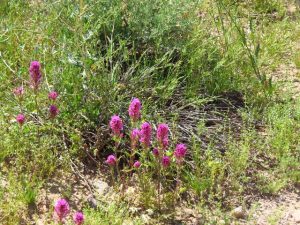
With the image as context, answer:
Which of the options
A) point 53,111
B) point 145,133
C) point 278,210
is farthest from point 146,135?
point 278,210

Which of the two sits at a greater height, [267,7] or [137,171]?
[267,7]

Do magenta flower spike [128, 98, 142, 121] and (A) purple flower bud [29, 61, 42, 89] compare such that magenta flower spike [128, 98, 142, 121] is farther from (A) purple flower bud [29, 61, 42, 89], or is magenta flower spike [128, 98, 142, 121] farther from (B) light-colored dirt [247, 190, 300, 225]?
(B) light-colored dirt [247, 190, 300, 225]

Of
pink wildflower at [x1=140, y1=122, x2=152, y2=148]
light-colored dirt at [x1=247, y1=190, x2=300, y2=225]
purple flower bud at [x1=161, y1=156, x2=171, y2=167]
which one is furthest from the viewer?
light-colored dirt at [x1=247, y1=190, x2=300, y2=225]

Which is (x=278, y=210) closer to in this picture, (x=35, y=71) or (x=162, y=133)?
(x=162, y=133)

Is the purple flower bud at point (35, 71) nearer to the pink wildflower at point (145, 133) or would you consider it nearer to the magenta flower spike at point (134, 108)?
the magenta flower spike at point (134, 108)

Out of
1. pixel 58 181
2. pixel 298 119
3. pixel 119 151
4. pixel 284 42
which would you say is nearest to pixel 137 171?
pixel 119 151

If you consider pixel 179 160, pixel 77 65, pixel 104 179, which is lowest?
pixel 104 179

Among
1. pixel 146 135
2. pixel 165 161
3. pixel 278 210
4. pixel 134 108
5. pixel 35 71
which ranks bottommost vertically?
pixel 278 210

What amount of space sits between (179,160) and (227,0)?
2738mm

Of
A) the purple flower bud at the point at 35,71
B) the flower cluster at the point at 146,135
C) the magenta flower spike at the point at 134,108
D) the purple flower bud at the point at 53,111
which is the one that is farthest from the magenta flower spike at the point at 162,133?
the purple flower bud at the point at 35,71

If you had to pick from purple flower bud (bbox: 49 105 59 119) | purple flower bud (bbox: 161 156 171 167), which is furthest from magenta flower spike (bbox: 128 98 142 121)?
purple flower bud (bbox: 49 105 59 119)

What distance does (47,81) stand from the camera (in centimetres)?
345

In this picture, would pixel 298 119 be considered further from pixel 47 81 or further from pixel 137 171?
pixel 47 81

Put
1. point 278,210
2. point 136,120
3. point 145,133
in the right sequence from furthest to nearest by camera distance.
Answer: point 278,210, point 136,120, point 145,133
